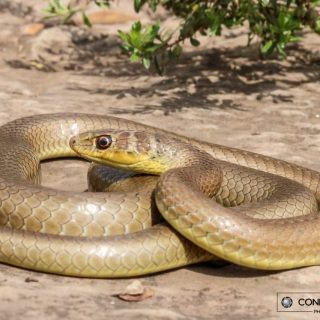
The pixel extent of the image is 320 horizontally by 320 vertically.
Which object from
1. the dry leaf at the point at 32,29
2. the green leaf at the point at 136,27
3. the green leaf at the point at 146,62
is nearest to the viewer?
the green leaf at the point at 136,27

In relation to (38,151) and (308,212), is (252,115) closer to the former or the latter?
(38,151)

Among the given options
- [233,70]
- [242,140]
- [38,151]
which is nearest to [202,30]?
[233,70]

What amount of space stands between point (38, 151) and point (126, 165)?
74.1 inches

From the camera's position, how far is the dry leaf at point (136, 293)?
17.0 ft

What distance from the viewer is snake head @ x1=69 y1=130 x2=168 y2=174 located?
6.38 m

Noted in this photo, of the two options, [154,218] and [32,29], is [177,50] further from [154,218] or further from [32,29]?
[154,218]

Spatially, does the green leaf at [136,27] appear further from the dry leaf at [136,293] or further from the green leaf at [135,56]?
the dry leaf at [136,293]

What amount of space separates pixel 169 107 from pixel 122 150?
3407 mm

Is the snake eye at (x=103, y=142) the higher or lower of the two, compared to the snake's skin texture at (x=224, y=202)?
higher

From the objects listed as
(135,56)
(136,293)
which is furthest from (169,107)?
(136,293)

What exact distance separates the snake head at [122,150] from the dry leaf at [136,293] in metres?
1.30

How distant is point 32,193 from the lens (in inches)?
230

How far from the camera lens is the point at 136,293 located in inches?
205

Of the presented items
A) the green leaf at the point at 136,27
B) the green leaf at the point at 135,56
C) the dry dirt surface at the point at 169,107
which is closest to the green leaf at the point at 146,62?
the green leaf at the point at 135,56
